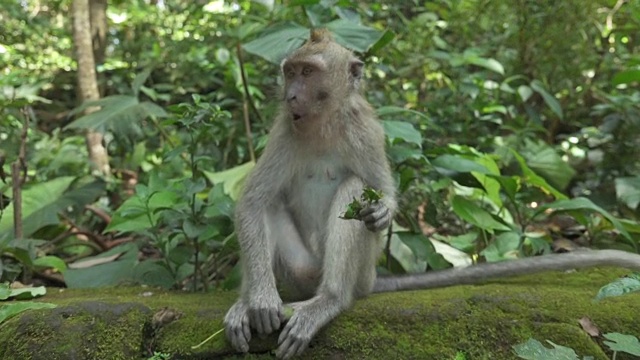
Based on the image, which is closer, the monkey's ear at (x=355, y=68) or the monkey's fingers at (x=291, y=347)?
the monkey's fingers at (x=291, y=347)

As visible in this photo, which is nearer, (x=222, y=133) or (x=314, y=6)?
(x=314, y=6)

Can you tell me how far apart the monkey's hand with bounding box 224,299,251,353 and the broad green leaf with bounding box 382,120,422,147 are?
1.68 metres

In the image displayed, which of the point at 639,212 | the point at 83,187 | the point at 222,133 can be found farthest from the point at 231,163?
the point at 639,212

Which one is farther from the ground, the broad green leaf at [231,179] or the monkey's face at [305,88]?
the monkey's face at [305,88]

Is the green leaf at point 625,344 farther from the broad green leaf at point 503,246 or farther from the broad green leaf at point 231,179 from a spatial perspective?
the broad green leaf at point 231,179

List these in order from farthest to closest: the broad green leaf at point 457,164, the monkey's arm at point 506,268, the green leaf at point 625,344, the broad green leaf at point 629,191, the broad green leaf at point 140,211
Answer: the broad green leaf at point 629,191 < the broad green leaf at point 457,164 < the broad green leaf at point 140,211 < the monkey's arm at point 506,268 < the green leaf at point 625,344

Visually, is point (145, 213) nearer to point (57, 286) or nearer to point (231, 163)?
point (57, 286)

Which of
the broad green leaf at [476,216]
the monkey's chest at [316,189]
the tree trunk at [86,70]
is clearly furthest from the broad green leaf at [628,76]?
the tree trunk at [86,70]

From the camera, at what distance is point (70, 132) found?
10492 millimetres

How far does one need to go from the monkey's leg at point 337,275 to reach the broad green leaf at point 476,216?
1160 mm

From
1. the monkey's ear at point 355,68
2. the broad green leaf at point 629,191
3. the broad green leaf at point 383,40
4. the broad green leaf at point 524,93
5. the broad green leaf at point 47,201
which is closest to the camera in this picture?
the monkey's ear at point 355,68

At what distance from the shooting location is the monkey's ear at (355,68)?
408 cm

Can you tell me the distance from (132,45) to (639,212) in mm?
9377

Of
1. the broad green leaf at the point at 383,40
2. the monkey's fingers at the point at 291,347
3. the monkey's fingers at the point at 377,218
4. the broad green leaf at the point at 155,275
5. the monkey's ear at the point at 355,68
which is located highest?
the broad green leaf at the point at 383,40
